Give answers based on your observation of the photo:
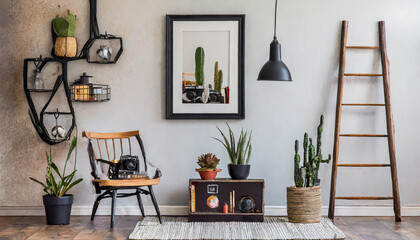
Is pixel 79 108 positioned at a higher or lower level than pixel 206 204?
higher

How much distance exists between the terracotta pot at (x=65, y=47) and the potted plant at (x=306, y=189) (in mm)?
2387

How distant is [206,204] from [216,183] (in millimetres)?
220

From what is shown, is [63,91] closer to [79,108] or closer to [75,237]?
[79,108]

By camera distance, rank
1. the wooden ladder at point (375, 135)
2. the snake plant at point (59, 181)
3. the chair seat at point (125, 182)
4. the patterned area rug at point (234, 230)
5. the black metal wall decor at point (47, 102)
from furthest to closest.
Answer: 1. the black metal wall decor at point (47, 102)
2. the wooden ladder at point (375, 135)
3. the snake plant at point (59, 181)
4. the chair seat at point (125, 182)
5. the patterned area rug at point (234, 230)

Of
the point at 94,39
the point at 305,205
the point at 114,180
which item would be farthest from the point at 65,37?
the point at 305,205

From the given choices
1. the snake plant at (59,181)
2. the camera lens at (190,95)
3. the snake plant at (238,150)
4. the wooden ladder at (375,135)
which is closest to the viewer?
the snake plant at (59,181)

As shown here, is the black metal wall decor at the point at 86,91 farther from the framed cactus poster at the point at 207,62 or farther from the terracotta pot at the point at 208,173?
the terracotta pot at the point at 208,173

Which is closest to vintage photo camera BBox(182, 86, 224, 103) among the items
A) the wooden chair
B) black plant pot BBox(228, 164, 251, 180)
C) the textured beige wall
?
the textured beige wall

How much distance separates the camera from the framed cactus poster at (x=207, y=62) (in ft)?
17.4

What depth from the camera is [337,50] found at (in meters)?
5.36

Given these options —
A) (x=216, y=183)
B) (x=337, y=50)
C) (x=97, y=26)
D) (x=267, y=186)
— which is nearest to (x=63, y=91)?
(x=97, y=26)

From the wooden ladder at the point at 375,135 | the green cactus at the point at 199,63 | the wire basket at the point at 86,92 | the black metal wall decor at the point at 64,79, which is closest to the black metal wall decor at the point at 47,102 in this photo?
the black metal wall decor at the point at 64,79

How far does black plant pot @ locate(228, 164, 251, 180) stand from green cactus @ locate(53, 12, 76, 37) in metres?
2.07

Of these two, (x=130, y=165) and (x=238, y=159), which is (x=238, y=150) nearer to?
(x=238, y=159)
